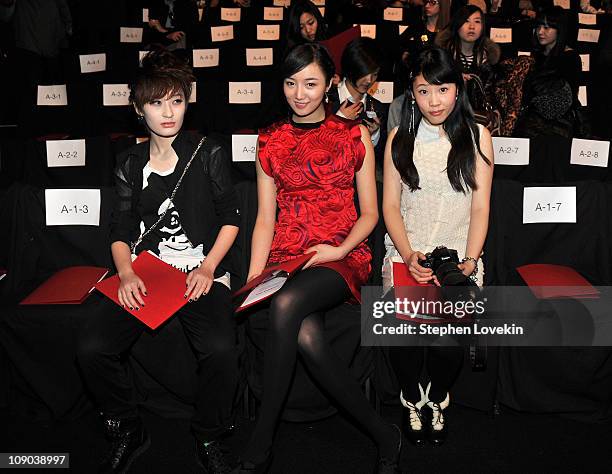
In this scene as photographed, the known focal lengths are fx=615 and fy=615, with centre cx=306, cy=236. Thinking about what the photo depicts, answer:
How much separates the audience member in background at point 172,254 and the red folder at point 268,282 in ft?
0.37

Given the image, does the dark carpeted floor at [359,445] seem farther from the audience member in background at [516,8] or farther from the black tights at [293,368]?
the audience member in background at [516,8]

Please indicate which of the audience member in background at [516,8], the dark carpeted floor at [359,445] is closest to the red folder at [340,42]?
the dark carpeted floor at [359,445]

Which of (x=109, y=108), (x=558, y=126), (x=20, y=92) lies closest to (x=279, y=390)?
(x=558, y=126)

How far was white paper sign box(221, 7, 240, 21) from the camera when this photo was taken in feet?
Result: 22.4

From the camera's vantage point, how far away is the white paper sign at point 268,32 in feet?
20.4

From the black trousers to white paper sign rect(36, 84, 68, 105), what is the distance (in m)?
3.03

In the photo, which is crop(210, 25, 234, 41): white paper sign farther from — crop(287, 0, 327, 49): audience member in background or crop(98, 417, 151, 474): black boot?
crop(98, 417, 151, 474): black boot

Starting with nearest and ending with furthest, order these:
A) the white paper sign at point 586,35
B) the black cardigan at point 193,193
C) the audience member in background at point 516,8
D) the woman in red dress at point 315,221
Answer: the woman in red dress at point 315,221 → the black cardigan at point 193,193 → the white paper sign at point 586,35 → the audience member in background at point 516,8

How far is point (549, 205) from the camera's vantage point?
8.74ft

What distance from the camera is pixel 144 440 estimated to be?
234 cm

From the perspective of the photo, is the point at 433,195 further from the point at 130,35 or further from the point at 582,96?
the point at 130,35

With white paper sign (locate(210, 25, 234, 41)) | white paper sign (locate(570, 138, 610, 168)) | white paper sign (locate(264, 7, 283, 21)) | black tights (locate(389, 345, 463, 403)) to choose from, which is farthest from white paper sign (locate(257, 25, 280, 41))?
black tights (locate(389, 345, 463, 403))

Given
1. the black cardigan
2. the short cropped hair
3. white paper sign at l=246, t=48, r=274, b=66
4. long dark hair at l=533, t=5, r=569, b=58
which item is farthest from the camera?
white paper sign at l=246, t=48, r=274, b=66

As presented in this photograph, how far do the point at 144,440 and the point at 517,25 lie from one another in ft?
19.7
